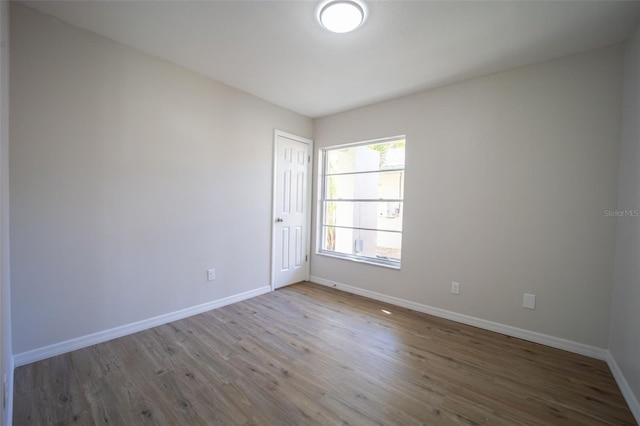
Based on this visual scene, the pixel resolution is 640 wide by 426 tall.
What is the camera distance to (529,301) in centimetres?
248

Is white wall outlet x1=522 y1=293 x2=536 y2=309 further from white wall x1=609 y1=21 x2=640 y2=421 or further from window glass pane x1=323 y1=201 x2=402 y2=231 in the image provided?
window glass pane x1=323 y1=201 x2=402 y2=231

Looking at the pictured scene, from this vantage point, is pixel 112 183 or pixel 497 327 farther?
pixel 497 327

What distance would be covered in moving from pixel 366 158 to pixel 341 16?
88.9 inches

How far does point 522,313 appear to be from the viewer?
252cm

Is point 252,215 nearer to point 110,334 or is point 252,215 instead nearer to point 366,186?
point 366,186

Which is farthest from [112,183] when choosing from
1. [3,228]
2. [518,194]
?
[518,194]

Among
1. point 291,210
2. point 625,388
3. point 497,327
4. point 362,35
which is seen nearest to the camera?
point 625,388

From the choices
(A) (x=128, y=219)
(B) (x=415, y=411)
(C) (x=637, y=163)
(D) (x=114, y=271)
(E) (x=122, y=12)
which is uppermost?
(E) (x=122, y=12)

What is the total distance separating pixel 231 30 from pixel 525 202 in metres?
2.99

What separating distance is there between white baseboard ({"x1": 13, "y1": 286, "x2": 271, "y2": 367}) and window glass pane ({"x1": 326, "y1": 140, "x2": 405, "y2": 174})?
238cm

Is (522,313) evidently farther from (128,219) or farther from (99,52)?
(99,52)

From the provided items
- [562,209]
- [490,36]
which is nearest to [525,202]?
[562,209]

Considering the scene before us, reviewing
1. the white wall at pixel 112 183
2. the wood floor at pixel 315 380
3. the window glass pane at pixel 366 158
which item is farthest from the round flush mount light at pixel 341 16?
the wood floor at pixel 315 380

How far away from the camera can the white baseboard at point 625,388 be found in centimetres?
161
